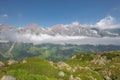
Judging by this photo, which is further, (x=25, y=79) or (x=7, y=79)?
(x=25, y=79)

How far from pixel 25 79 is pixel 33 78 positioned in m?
3.47

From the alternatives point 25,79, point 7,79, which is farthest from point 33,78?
point 7,79

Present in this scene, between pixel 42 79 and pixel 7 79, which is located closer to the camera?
pixel 7 79

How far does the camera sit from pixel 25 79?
99438 millimetres

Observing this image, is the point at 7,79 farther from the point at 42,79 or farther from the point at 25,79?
the point at 42,79

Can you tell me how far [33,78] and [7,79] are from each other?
64.8ft

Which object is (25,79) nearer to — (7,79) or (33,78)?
(33,78)

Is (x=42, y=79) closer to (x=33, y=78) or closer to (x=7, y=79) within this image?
(x=33, y=78)

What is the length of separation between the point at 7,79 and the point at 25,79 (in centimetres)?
1758

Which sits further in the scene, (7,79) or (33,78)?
(33,78)

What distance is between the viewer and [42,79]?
104 m

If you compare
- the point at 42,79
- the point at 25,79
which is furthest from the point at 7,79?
the point at 42,79

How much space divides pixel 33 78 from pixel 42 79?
521 centimetres

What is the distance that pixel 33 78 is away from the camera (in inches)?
3969
